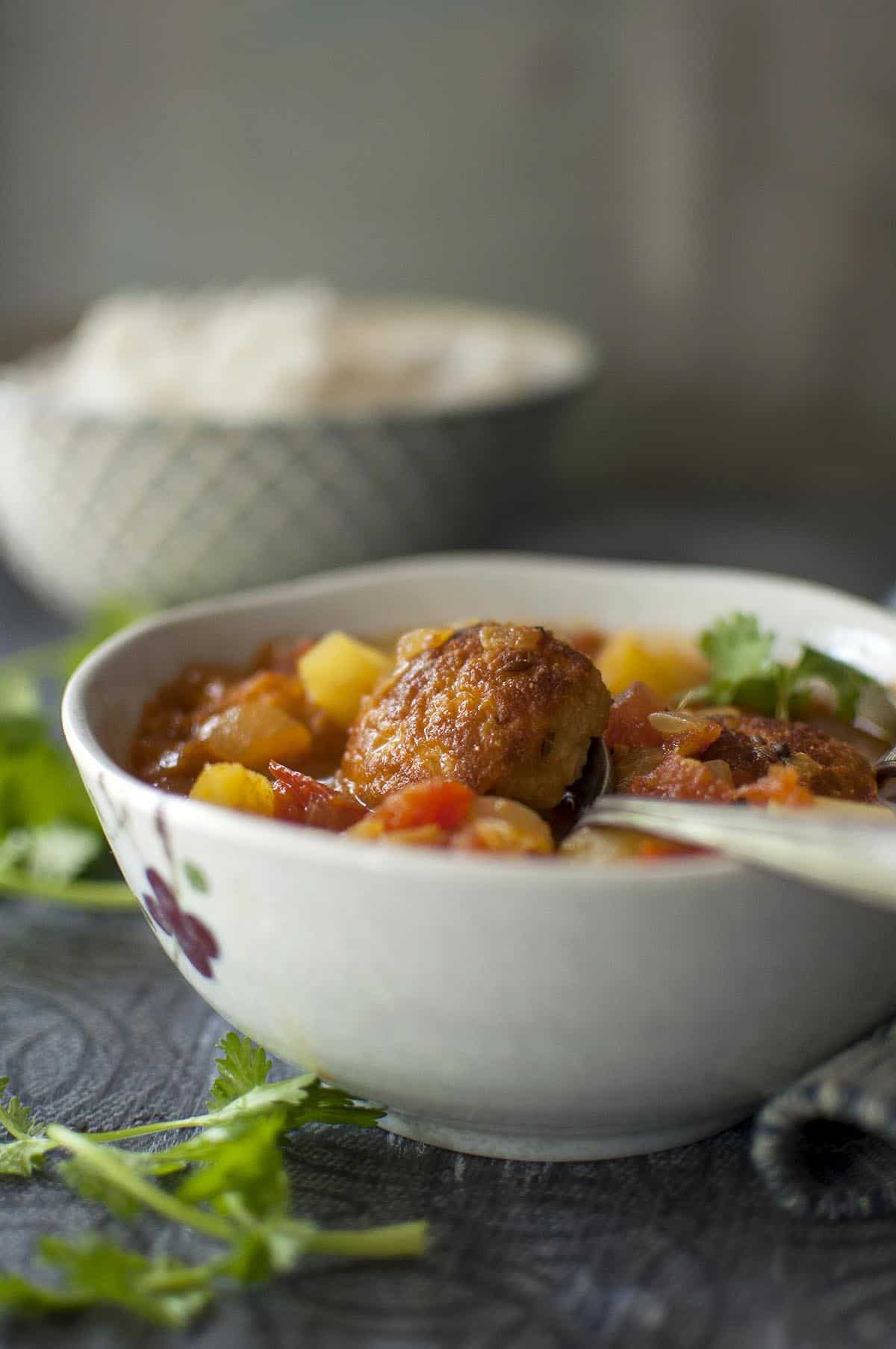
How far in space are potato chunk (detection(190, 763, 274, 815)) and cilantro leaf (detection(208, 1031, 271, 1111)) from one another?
0.28 metres

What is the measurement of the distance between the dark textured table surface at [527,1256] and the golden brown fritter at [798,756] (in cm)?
43

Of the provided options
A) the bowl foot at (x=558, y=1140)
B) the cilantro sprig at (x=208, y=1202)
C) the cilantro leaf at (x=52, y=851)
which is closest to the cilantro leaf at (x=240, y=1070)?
the cilantro sprig at (x=208, y=1202)

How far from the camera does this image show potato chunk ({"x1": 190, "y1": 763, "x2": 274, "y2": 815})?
1723mm

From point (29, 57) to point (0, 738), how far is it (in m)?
4.06

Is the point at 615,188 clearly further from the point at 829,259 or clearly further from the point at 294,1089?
the point at 294,1089

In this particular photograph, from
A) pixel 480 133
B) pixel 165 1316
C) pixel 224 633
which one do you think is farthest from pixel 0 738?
pixel 480 133

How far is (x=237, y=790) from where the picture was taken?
1.73 metres

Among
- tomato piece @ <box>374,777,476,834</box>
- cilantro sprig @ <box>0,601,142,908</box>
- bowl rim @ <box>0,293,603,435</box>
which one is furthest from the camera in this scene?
bowl rim @ <box>0,293,603,435</box>

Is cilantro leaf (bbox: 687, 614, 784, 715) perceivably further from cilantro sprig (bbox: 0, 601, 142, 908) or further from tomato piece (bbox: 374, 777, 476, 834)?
cilantro sprig (bbox: 0, 601, 142, 908)

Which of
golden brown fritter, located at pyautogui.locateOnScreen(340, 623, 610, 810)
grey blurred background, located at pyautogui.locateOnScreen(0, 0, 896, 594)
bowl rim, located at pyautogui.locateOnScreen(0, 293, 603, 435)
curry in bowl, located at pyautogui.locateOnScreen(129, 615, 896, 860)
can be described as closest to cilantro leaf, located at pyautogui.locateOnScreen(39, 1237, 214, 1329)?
curry in bowl, located at pyautogui.locateOnScreen(129, 615, 896, 860)

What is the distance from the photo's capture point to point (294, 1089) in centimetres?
157

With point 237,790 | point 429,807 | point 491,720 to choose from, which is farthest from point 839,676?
point 237,790

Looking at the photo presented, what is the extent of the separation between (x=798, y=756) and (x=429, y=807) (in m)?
0.51

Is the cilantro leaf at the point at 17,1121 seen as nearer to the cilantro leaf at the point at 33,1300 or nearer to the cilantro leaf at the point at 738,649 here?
the cilantro leaf at the point at 33,1300
